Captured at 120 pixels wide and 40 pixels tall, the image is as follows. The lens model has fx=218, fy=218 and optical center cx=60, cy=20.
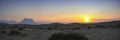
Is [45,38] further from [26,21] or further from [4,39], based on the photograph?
[26,21]

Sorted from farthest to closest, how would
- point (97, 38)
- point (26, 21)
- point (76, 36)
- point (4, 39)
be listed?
1. point (26, 21)
2. point (4, 39)
3. point (97, 38)
4. point (76, 36)

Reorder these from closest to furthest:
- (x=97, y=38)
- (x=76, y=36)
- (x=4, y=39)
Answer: (x=76, y=36) < (x=97, y=38) < (x=4, y=39)

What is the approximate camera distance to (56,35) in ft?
59.3

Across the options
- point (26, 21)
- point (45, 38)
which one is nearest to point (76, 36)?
point (45, 38)

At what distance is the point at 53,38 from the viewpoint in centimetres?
1805

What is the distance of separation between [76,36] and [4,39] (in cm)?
705

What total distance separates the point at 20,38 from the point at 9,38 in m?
1.11

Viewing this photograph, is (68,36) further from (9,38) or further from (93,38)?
(9,38)

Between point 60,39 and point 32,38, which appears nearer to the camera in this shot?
point 60,39

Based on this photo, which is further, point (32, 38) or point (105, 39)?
point (32, 38)

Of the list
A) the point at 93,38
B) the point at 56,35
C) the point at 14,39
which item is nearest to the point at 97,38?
the point at 93,38

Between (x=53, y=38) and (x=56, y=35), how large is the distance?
1.15 feet

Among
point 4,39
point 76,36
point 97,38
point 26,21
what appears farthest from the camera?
point 26,21

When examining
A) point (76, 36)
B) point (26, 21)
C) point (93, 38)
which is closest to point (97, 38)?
point (93, 38)
